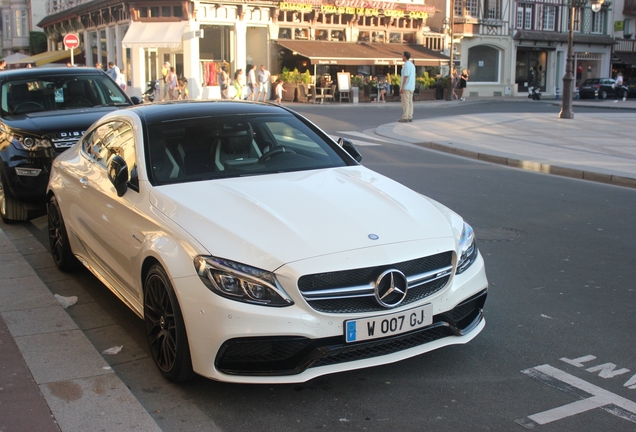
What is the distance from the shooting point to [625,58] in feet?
203

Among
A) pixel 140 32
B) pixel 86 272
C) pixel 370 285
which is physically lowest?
pixel 86 272

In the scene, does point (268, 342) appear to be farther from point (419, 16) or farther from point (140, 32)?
point (419, 16)

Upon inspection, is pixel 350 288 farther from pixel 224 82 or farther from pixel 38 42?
pixel 38 42

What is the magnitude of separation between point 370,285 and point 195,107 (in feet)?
8.25

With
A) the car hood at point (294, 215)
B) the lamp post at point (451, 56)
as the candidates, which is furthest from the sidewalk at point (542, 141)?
the lamp post at point (451, 56)

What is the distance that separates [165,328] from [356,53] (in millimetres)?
38455

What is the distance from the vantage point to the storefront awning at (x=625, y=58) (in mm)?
61656

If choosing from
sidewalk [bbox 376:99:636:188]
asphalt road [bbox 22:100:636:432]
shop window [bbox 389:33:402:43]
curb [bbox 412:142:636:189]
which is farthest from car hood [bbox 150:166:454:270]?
shop window [bbox 389:33:402:43]

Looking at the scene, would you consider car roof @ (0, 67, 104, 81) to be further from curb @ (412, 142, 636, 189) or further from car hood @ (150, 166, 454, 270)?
curb @ (412, 142, 636, 189)

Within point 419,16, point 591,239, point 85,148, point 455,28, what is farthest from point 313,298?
point 455,28

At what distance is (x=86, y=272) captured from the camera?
6703mm

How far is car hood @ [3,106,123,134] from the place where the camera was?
848 cm

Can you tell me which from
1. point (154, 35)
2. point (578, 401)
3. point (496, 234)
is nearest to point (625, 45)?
point (154, 35)

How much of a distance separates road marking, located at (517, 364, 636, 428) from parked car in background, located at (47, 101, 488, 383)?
50cm
